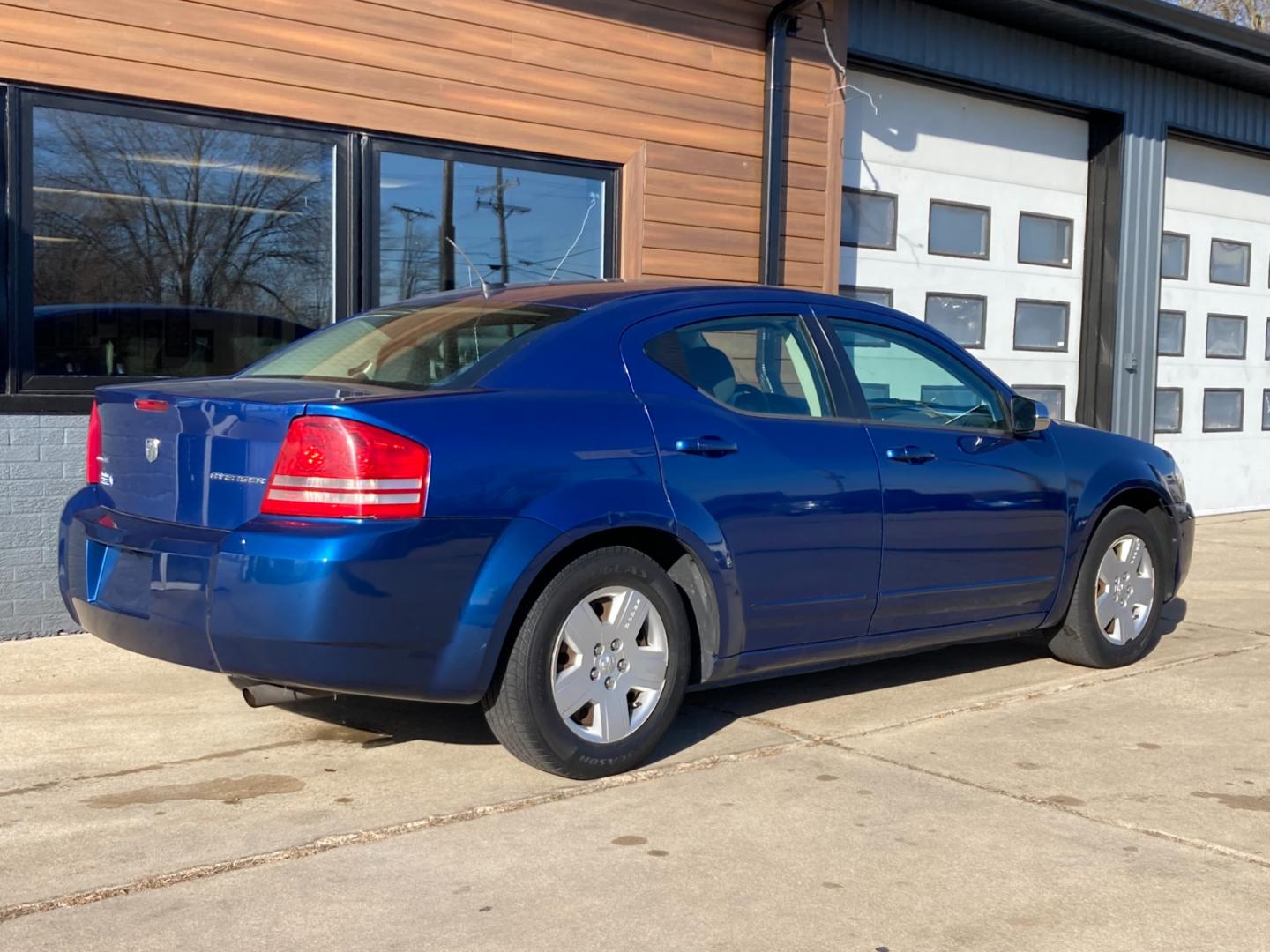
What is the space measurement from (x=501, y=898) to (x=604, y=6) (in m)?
6.09

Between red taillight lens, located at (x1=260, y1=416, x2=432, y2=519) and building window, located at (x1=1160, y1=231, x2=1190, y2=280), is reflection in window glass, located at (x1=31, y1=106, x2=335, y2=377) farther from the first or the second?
building window, located at (x1=1160, y1=231, x2=1190, y2=280)

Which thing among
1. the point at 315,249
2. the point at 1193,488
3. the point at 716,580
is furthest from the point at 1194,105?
the point at 716,580

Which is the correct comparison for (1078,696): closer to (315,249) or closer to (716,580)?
(716,580)

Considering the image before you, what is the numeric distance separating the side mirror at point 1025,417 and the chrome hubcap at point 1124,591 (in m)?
0.75

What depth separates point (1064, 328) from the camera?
470 inches

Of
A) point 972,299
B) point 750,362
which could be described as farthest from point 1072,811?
point 972,299

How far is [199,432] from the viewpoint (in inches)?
168

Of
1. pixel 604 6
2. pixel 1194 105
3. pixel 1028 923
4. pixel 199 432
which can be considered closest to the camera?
pixel 1028 923

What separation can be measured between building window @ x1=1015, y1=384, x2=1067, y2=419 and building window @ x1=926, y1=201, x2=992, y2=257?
46.9 inches

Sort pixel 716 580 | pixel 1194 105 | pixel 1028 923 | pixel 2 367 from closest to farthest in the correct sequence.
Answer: pixel 1028 923 → pixel 716 580 → pixel 2 367 → pixel 1194 105

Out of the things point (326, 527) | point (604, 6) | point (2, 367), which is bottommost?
point (326, 527)

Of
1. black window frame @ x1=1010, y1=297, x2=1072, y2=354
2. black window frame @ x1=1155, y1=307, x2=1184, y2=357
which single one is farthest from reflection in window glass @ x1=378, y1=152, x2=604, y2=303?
black window frame @ x1=1155, y1=307, x2=1184, y2=357

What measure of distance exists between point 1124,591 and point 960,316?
5.07 meters

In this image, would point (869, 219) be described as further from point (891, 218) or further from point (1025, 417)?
point (1025, 417)
